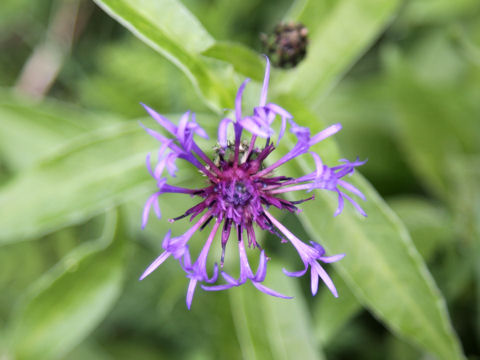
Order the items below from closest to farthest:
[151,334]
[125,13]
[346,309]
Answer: [125,13] → [346,309] → [151,334]

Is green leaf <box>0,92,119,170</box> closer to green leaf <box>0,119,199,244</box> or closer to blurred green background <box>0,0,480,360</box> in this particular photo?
blurred green background <box>0,0,480,360</box>

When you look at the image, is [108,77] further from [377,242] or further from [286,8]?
[377,242]

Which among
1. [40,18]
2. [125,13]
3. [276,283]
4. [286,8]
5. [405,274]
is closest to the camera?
[125,13]

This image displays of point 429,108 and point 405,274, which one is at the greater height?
point 429,108

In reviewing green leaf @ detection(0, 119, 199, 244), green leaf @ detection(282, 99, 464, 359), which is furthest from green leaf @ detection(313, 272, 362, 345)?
green leaf @ detection(0, 119, 199, 244)

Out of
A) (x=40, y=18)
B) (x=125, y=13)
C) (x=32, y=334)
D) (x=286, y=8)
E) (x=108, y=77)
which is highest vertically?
(x=40, y=18)

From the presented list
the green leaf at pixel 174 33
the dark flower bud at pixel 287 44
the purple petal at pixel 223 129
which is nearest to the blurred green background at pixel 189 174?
the green leaf at pixel 174 33

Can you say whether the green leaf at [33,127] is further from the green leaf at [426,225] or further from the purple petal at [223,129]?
the green leaf at [426,225]

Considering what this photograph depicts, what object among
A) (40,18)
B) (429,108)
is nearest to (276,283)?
(429,108)
